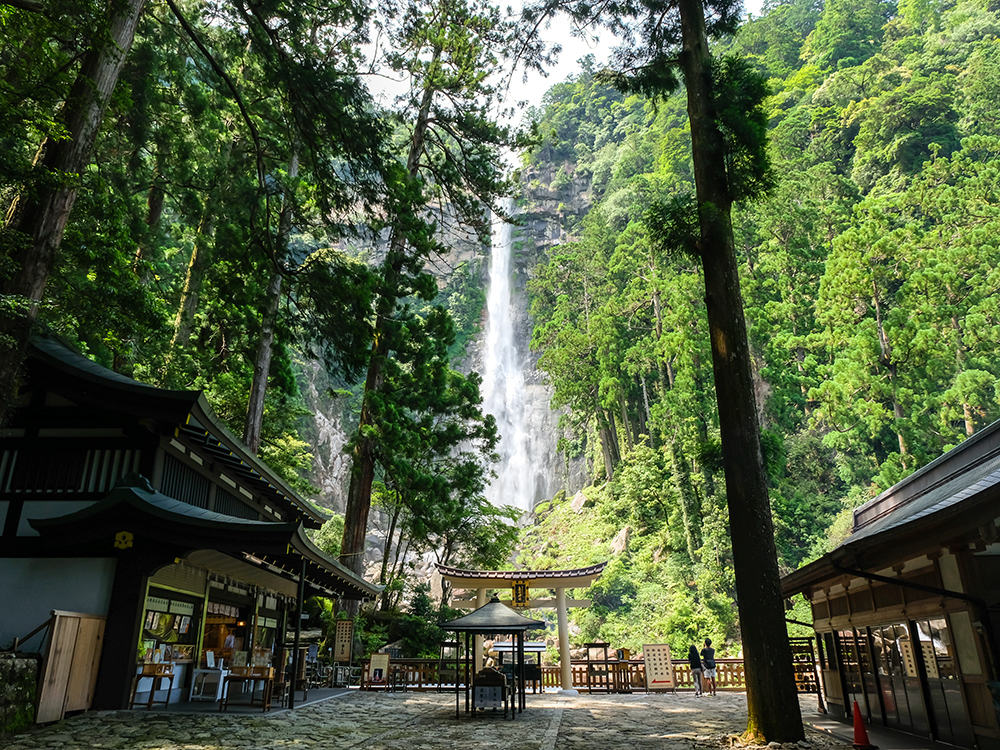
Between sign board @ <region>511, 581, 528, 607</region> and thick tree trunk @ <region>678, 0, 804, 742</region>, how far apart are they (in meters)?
10.6

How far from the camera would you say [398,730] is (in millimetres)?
8484

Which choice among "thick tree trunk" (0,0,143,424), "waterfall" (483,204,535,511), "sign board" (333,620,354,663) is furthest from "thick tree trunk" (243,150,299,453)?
"waterfall" (483,204,535,511)

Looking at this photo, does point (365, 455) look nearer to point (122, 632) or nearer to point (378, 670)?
point (378, 670)

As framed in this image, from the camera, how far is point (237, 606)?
43.3 ft

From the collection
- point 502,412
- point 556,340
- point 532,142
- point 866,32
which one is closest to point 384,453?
point 532,142

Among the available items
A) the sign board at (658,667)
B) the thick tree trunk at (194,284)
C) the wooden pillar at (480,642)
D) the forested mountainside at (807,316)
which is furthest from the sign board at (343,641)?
the forested mountainside at (807,316)

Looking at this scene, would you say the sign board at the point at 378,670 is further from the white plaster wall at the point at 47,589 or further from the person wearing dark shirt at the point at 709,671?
the white plaster wall at the point at 47,589

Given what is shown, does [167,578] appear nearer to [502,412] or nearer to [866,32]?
[502,412]

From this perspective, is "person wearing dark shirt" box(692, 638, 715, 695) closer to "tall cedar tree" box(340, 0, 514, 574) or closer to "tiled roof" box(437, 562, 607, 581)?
"tiled roof" box(437, 562, 607, 581)

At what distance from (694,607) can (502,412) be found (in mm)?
23389

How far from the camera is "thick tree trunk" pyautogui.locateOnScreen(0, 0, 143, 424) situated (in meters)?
7.53

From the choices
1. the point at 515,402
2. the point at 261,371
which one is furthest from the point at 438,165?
the point at 515,402

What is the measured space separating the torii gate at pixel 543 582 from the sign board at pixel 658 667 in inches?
86.2

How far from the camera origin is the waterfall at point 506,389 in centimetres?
4362
